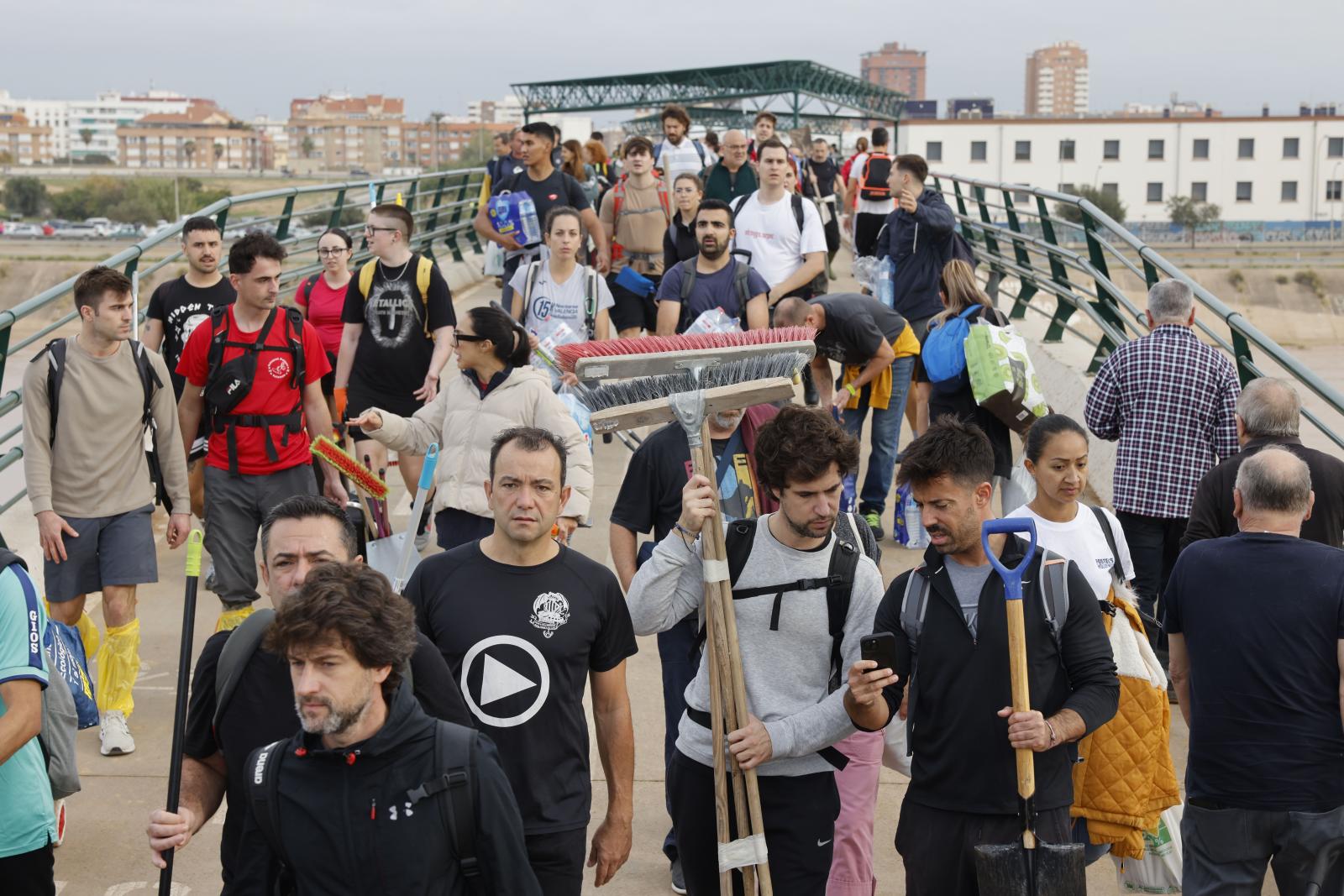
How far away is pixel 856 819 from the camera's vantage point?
4289 millimetres

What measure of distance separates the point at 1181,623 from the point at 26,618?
3.15m

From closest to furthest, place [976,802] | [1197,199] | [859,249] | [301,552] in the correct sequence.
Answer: [301,552] → [976,802] → [859,249] → [1197,199]

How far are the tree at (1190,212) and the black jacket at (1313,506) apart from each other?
281 ft

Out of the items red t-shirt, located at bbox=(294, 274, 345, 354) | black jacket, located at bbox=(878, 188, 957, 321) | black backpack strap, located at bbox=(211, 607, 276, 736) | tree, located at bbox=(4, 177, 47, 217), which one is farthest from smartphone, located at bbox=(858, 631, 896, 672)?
tree, located at bbox=(4, 177, 47, 217)

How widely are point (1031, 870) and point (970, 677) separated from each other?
1.59 ft

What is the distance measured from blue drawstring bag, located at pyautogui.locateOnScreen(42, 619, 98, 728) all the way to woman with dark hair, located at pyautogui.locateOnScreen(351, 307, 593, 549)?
1672mm

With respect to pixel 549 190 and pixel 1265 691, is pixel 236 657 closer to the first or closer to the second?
pixel 1265 691

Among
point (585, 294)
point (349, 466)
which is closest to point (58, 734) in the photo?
point (349, 466)

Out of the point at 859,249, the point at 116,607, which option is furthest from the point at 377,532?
the point at 859,249

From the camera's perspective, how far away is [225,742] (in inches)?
128

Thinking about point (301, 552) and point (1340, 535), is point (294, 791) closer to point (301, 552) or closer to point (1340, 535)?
point (301, 552)

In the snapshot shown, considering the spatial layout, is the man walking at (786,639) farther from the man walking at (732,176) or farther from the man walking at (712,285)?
the man walking at (732,176)

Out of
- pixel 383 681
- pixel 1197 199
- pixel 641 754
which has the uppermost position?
pixel 1197 199

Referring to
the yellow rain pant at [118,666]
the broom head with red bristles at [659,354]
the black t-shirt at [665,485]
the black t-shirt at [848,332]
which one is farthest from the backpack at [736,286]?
the broom head with red bristles at [659,354]
